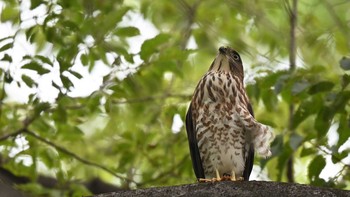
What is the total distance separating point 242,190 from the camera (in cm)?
343

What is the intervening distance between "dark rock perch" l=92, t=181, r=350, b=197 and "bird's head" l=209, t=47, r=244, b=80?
1803 millimetres

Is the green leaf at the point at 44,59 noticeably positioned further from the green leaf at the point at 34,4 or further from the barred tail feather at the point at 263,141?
the barred tail feather at the point at 263,141

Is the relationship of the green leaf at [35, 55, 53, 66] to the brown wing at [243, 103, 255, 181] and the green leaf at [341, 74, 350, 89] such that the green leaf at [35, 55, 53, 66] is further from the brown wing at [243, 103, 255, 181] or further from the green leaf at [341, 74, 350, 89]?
the green leaf at [341, 74, 350, 89]

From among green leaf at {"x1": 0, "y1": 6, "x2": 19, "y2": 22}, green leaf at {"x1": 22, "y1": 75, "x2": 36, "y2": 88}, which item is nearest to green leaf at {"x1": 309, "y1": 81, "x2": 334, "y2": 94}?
green leaf at {"x1": 22, "y1": 75, "x2": 36, "y2": 88}

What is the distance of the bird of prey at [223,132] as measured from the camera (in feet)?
15.2

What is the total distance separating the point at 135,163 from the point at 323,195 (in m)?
3.27

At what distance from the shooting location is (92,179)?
652 cm

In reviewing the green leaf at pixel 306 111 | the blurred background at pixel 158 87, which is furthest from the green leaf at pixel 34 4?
the green leaf at pixel 306 111

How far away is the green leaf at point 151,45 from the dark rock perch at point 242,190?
1634mm

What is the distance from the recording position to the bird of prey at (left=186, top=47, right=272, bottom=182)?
463 centimetres

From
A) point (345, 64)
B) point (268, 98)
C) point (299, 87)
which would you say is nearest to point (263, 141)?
point (299, 87)

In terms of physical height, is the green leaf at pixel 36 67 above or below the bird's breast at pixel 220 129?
above

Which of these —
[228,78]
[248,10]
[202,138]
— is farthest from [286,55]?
[202,138]

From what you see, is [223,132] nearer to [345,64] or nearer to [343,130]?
[343,130]
